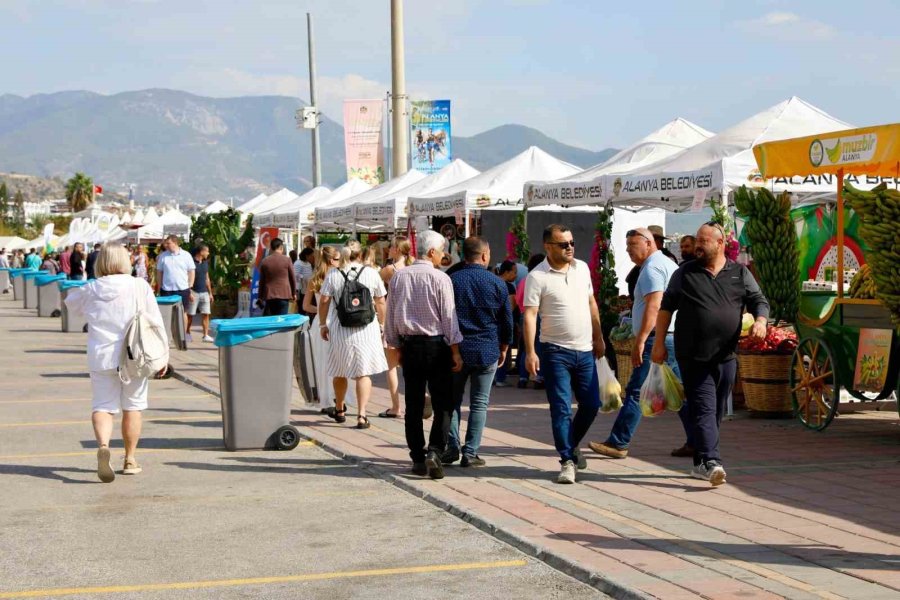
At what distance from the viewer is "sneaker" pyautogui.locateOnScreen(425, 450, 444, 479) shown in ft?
27.4

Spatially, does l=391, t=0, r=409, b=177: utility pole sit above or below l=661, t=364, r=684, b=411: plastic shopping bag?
above

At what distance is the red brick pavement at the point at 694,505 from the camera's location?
5664 mm

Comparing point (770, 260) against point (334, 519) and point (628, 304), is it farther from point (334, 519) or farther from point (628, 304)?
point (334, 519)

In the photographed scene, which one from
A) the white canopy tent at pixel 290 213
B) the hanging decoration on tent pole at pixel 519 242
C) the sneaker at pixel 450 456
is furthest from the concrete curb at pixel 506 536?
the white canopy tent at pixel 290 213

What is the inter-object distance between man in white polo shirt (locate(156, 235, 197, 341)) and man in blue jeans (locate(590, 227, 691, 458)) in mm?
11827

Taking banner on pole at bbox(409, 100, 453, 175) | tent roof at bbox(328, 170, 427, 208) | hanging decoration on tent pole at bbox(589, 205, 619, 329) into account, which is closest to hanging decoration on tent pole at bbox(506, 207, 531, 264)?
hanging decoration on tent pole at bbox(589, 205, 619, 329)

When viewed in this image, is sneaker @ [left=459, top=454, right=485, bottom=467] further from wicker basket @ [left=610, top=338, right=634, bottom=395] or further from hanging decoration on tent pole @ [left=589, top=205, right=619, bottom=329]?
hanging decoration on tent pole @ [left=589, top=205, right=619, bottom=329]

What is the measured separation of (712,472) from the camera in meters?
7.91

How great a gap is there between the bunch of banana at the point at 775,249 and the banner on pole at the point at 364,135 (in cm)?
1844

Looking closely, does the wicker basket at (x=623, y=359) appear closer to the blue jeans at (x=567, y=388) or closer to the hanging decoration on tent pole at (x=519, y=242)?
the blue jeans at (x=567, y=388)

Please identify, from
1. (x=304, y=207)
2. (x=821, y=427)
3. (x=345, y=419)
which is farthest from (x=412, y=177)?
(x=821, y=427)

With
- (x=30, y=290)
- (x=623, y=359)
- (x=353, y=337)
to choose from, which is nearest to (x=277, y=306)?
(x=623, y=359)

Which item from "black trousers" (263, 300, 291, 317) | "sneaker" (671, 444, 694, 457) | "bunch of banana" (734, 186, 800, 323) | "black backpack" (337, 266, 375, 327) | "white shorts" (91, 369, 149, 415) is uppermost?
"bunch of banana" (734, 186, 800, 323)

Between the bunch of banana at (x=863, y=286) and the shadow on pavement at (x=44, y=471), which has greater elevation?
the bunch of banana at (x=863, y=286)
